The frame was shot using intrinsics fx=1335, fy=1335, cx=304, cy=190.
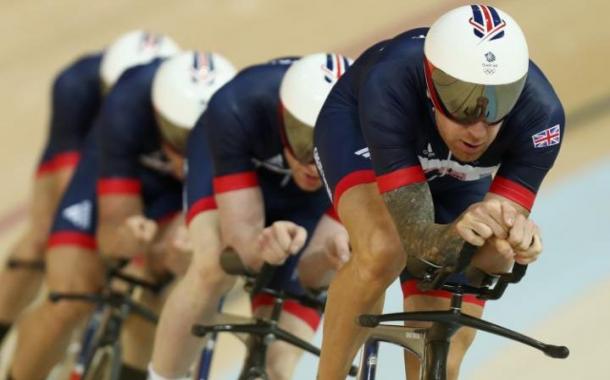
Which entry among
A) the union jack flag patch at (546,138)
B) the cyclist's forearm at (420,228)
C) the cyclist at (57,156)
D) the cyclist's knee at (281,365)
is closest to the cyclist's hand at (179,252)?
the cyclist's knee at (281,365)

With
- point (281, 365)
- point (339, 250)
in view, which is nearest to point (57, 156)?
point (281, 365)

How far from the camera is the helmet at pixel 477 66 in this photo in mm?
3168

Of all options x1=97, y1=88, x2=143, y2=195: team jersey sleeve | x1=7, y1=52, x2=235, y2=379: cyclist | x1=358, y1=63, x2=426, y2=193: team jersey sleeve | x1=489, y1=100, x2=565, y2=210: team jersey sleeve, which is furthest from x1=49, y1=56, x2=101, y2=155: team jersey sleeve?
x1=489, y1=100, x2=565, y2=210: team jersey sleeve

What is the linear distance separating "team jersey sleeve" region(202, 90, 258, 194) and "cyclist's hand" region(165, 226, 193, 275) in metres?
0.50

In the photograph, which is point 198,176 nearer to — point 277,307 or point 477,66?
point 277,307

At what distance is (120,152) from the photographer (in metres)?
5.15

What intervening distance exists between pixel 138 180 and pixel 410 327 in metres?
2.00

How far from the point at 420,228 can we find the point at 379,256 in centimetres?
17

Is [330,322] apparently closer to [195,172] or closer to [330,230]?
[330,230]

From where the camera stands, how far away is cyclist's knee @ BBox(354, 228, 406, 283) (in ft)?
10.8

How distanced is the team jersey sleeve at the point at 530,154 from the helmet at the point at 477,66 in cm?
13

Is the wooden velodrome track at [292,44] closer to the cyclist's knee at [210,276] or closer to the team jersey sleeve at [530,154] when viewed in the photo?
the cyclist's knee at [210,276]

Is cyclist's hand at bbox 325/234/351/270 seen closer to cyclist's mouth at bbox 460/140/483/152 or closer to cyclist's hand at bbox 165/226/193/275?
cyclist's mouth at bbox 460/140/483/152

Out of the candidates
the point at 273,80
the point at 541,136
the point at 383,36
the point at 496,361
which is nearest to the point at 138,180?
the point at 273,80
